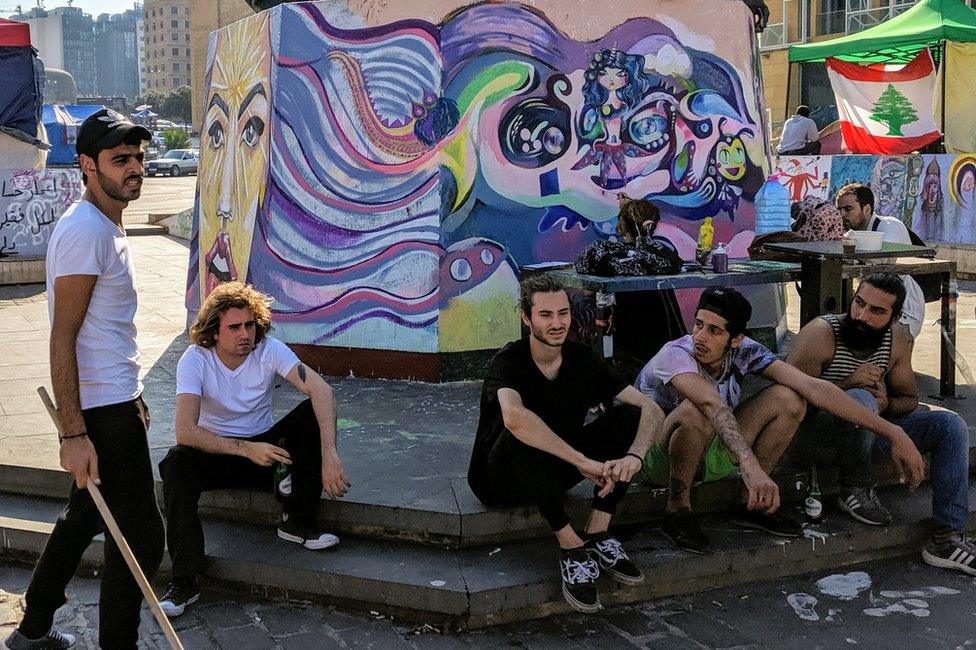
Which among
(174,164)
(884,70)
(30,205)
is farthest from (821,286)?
(174,164)

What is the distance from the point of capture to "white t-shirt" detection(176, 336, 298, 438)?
14.5 ft

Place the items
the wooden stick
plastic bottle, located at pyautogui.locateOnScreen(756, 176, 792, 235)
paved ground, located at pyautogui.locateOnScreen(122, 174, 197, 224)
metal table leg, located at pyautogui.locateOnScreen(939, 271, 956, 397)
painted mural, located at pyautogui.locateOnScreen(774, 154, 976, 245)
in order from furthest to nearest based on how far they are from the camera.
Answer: paved ground, located at pyautogui.locateOnScreen(122, 174, 197, 224) → painted mural, located at pyautogui.locateOnScreen(774, 154, 976, 245) → plastic bottle, located at pyautogui.locateOnScreen(756, 176, 792, 235) → metal table leg, located at pyautogui.locateOnScreen(939, 271, 956, 397) → the wooden stick

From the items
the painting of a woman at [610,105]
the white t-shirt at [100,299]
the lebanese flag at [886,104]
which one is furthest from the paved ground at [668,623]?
the lebanese flag at [886,104]

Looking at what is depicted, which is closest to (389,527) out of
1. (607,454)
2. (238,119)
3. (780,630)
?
(607,454)

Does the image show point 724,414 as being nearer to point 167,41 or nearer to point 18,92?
point 18,92

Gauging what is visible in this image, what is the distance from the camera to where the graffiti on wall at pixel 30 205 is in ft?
42.1

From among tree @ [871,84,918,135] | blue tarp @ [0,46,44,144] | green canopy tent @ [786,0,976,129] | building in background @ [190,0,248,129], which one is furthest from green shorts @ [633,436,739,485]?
building in background @ [190,0,248,129]

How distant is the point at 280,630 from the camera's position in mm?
4137

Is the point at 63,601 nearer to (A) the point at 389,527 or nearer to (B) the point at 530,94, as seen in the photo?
(A) the point at 389,527

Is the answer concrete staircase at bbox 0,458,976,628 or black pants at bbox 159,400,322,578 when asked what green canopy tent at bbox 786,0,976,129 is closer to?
concrete staircase at bbox 0,458,976,628

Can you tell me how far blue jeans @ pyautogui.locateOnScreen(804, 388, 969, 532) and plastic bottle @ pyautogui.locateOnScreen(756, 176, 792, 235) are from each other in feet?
8.55

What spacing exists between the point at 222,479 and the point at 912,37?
13.5 metres

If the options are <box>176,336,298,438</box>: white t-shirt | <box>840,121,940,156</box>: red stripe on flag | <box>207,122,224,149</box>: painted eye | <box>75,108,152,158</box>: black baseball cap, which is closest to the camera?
<box>75,108,152,158</box>: black baseball cap

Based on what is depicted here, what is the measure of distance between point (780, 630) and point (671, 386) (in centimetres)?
121
